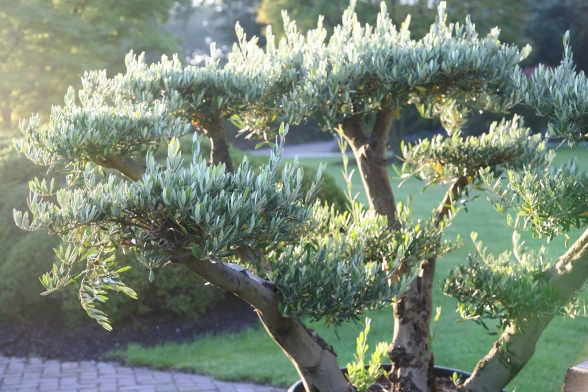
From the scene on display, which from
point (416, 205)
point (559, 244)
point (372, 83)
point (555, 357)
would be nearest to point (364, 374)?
point (372, 83)

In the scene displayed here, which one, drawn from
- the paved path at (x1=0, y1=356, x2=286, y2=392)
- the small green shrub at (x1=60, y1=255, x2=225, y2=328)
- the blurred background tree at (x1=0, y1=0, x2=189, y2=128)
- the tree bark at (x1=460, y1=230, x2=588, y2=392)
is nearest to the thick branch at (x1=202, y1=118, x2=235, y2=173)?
the tree bark at (x1=460, y1=230, x2=588, y2=392)

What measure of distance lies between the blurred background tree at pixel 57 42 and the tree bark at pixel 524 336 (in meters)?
11.6

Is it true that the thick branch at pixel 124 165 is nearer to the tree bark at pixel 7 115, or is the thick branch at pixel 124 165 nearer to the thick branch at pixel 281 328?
the thick branch at pixel 281 328

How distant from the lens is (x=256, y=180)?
7.20 ft

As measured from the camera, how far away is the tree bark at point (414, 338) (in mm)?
3582

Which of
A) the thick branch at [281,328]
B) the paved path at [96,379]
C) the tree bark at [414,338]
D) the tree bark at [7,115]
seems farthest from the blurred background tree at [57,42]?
the thick branch at [281,328]

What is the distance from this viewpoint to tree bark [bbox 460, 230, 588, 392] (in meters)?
3.12

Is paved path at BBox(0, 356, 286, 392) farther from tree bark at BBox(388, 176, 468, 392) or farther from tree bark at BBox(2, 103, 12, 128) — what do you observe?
tree bark at BBox(2, 103, 12, 128)

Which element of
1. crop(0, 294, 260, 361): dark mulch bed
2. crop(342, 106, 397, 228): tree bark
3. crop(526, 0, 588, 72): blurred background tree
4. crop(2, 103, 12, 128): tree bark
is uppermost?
crop(342, 106, 397, 228): tree bark

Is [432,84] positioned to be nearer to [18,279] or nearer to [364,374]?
[364,374]

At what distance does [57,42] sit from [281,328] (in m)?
12.7

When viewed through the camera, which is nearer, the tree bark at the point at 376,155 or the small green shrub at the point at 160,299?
the tree bark at the point at 376,155

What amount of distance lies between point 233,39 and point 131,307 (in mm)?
31103

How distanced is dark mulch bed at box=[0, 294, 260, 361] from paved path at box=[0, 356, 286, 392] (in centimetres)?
25
